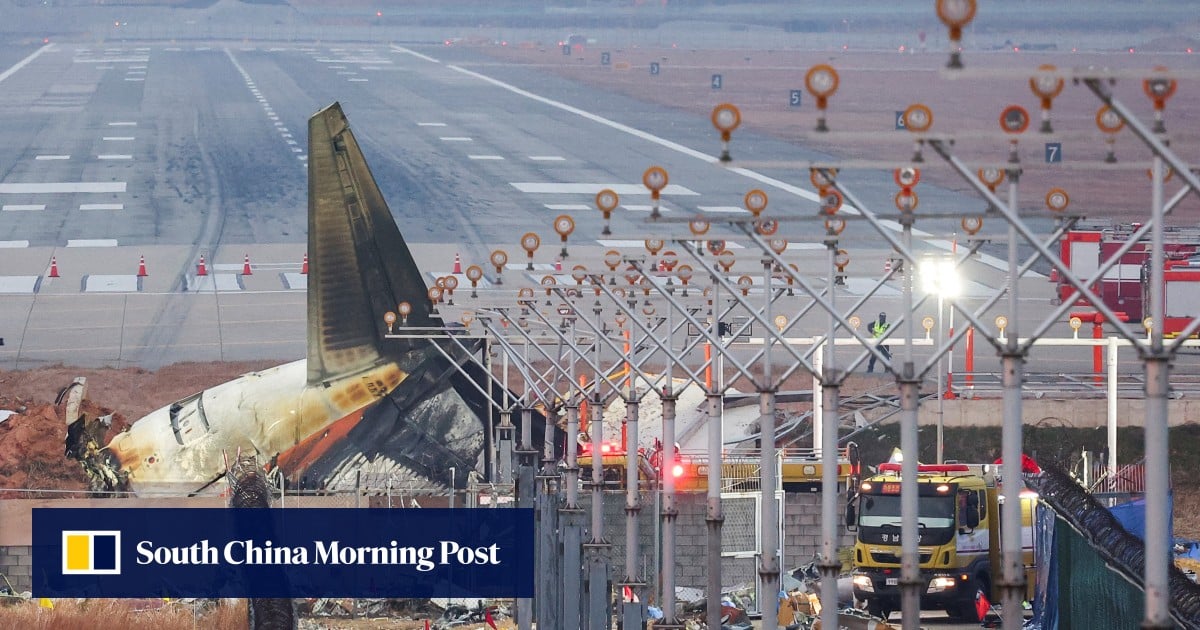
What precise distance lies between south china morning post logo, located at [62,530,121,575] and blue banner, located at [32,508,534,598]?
0.02 m

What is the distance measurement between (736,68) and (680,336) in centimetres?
9535

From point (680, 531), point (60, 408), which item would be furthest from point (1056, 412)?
point (60, 408)

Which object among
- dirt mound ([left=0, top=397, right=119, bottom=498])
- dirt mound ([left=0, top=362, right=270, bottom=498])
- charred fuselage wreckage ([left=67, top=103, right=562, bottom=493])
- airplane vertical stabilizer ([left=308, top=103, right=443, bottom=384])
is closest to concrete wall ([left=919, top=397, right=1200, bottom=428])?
charred fuselage wreckage ([left=67, top=103, right=562, bottom=493])

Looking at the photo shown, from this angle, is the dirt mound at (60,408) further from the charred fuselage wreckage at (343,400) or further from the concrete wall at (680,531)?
the concrete wall at (680,531)

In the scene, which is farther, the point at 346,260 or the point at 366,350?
the point at 366,350

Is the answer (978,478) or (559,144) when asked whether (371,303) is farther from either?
(559,144)

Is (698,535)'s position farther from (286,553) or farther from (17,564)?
(17,564)

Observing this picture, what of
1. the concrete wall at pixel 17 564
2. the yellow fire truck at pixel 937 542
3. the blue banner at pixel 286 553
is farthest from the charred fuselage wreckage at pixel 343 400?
the yellow fire truck at pixel 937 542

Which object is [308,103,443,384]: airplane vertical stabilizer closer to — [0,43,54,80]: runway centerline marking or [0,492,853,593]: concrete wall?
[0,492,853,593]: concrete wall

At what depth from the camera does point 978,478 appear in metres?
45.9

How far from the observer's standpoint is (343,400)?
6944 centimetres

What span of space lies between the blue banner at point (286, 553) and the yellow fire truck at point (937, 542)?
22.5 ft

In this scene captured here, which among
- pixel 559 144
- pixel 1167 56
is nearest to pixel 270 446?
pixel 559 144

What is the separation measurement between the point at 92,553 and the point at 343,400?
21.5 m
